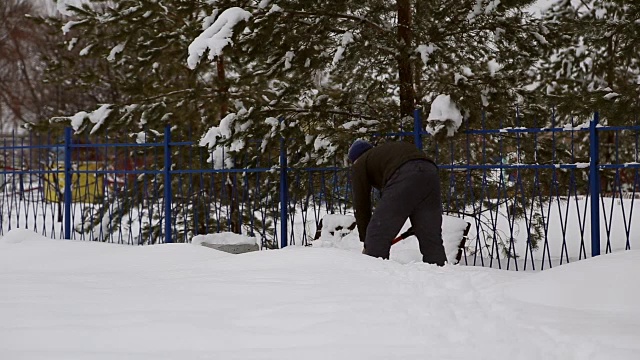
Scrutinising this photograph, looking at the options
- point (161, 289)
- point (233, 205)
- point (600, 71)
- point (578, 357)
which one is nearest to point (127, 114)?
point (233, 205)

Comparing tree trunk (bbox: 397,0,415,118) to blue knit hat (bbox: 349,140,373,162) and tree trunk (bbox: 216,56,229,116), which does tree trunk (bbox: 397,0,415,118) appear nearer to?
blue knit hat (bbox: 349,140,373,162)

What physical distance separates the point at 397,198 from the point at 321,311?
2254 millimetres

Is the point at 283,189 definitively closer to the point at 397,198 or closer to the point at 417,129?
the point at 417,129

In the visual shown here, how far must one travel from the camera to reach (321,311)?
12.0ft

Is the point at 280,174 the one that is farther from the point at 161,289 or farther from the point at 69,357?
the point at 69,357

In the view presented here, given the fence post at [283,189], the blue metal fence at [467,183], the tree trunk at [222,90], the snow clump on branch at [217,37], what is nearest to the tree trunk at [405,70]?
the blue metal fence at [467,183]

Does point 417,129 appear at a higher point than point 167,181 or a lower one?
higher

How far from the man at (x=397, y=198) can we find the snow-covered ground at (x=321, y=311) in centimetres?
51

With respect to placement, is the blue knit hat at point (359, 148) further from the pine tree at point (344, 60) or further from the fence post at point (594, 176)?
the fence post at point (594, 176)

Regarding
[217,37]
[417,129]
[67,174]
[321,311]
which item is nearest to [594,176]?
[417,129]

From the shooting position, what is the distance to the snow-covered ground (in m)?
2.99

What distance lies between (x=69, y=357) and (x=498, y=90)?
567 centimetres

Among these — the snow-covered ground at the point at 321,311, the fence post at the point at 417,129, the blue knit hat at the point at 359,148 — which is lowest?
the snow-covered ground at the point at 321,311

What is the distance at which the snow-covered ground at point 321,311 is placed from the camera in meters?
2.99
